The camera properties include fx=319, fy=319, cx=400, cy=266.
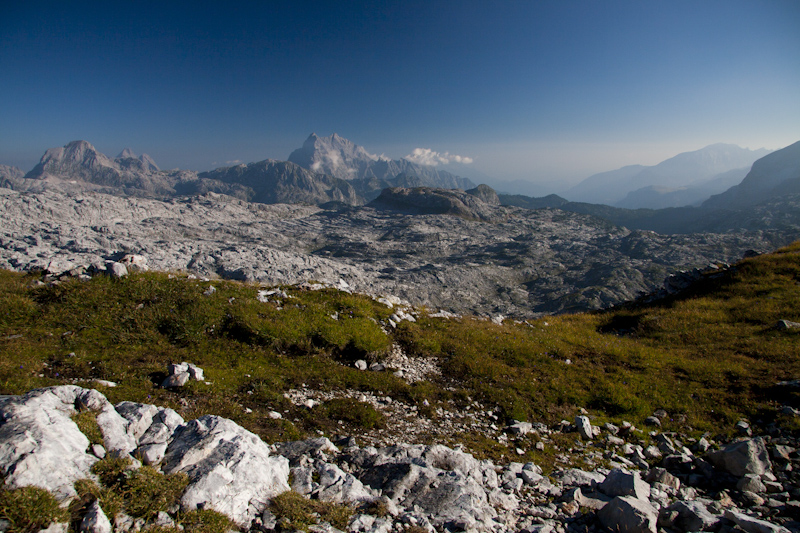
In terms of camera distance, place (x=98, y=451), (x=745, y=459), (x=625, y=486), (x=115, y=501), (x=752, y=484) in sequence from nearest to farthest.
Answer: (x=115, y=501)
(x=98, y=451)
(x=625, y=486)
(x=752, y=484)
(x=745, y=459)

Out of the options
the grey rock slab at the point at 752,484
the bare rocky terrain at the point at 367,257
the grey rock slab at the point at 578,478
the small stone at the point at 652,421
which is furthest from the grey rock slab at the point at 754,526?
the bare rocky terrain at the point at 367,257

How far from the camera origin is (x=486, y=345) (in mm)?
17719

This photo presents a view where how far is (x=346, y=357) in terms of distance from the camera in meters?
15.3

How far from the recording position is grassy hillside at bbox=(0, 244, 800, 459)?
1048cm

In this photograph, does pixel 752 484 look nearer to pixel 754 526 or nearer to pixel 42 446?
pixel 754 526

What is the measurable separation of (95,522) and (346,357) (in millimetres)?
11031

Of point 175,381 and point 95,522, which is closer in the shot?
point 95,522

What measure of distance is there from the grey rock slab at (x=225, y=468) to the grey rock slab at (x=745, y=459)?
37.5 feet

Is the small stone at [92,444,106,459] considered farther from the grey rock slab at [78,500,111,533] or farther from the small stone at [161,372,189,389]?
the small stone at [161,372,189,389]

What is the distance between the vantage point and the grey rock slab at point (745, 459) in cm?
837

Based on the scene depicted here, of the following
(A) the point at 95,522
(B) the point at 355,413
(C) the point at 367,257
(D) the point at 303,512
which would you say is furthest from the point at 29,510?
(C) the point at 367,257

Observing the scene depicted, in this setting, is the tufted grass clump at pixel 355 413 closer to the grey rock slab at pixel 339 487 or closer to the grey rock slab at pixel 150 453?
the grey rock slab at pixel 339 487

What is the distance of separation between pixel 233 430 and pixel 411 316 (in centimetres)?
1444

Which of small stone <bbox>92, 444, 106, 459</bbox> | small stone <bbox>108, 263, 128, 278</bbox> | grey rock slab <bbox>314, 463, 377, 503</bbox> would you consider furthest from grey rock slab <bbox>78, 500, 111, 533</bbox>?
small stone <bbox>108, 263, 128, 278</bbox>
